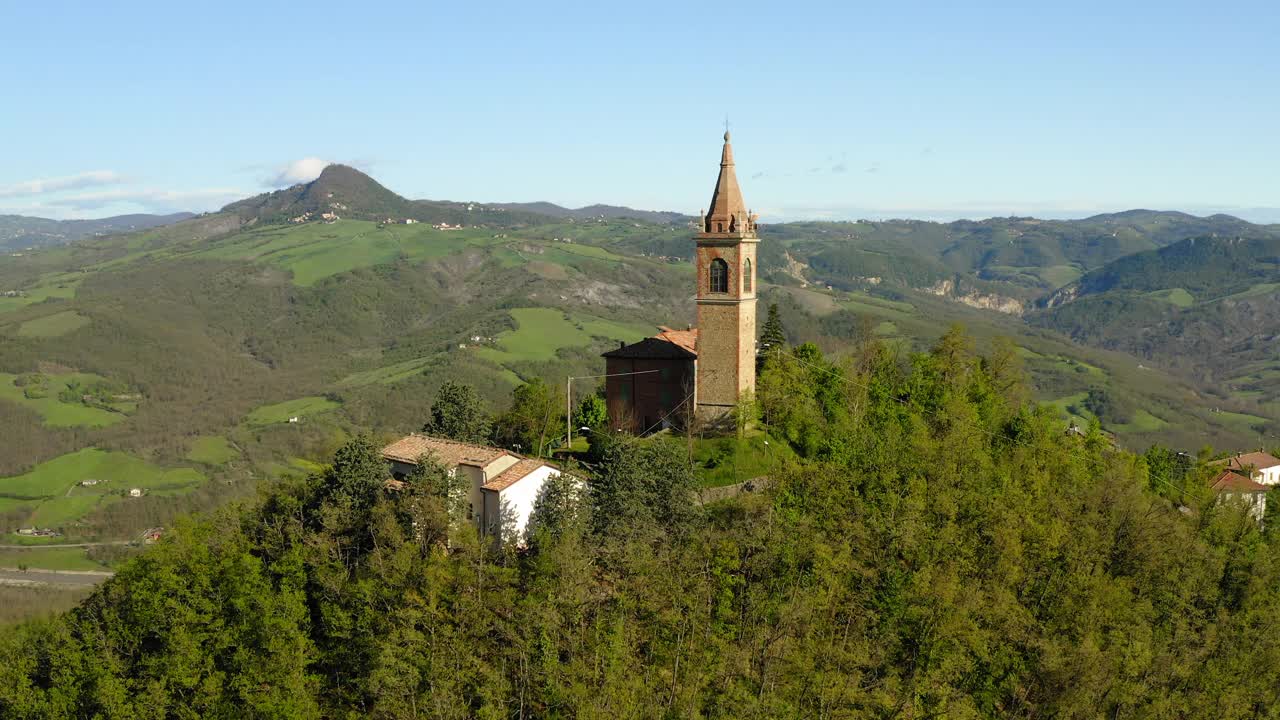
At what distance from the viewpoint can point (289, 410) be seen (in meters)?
162

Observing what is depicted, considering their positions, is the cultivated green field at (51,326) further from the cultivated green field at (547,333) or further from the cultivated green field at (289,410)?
the cultivated green field at (547,333)

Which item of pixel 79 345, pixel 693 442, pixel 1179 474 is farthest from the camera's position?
pixel 79 345

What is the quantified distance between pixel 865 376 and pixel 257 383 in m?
162

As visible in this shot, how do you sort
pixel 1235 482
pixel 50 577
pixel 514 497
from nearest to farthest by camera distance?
pixel 514 497, pixel 1235 482, pixel 50 577

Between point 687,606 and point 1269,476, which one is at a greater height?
point 687,606

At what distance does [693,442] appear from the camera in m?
49.9

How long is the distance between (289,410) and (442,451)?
13061cm

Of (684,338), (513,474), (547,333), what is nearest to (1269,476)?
(684,338)

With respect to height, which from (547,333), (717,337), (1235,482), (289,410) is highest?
(717,337)

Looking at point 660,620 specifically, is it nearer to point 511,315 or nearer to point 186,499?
point 186,499

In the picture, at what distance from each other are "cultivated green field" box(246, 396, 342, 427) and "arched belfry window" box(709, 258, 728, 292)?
385 ft

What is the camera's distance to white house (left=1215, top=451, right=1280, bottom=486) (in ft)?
244

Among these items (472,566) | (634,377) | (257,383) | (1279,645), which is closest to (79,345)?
(257,383)

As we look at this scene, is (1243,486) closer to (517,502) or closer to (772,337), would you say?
(772,337)
